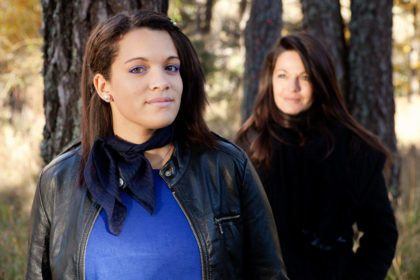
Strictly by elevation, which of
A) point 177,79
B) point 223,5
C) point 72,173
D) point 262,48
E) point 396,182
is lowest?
point 396,182

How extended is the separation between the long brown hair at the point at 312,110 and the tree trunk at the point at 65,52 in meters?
0.85

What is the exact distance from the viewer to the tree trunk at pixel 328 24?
4.72m

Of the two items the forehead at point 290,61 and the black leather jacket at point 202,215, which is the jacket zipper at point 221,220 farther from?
the forehead at point 290,61

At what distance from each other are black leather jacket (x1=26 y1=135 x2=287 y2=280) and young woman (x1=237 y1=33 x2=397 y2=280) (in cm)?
87

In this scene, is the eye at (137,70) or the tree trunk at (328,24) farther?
the tree trunk at (328,24)

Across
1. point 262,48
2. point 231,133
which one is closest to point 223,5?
point 231,133

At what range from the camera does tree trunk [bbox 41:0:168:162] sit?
2586 mm

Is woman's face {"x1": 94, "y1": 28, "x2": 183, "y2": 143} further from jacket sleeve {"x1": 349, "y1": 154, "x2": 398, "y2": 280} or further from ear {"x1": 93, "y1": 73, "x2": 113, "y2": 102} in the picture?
jacket sleeve {"x1": 349, "y1": 154, "x2": 398, "y2": 280}

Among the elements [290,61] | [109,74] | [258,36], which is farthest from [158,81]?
[258,36]

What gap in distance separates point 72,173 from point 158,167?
0.34 meters

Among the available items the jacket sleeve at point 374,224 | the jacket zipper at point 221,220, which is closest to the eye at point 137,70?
the jacket zipper at point 221,220

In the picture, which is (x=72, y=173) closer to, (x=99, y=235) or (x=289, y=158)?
(x=99, y=235)

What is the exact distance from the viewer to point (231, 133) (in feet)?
31.3

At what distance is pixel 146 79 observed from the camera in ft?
5.65
